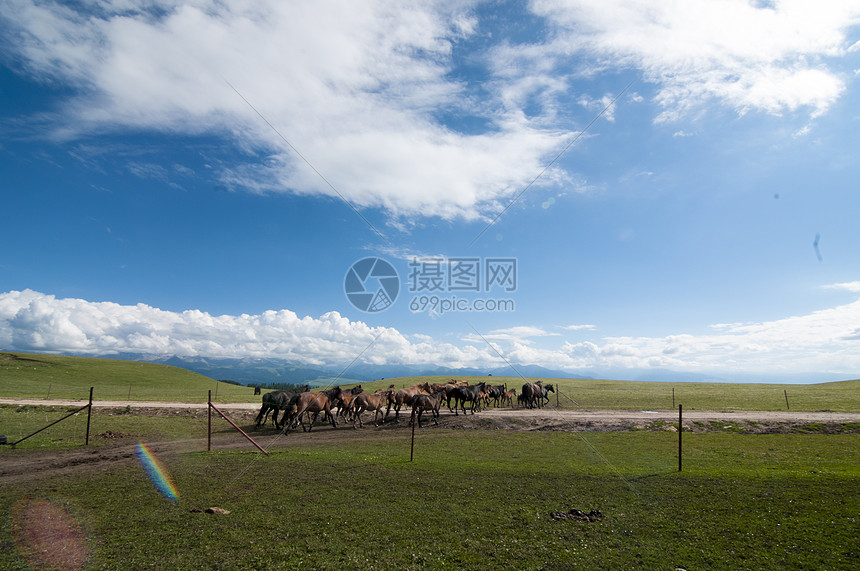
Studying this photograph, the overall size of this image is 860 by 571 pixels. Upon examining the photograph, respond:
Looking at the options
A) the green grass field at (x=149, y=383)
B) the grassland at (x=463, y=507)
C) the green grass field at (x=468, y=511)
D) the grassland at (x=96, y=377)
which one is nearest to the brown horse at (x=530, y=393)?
the green grass field at (x=149, y=383)

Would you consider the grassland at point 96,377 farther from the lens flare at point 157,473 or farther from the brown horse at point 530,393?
the lens flare at point 157,473

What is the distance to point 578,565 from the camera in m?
6.63

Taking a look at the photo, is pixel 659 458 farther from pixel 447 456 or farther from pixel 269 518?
pixel 269 518

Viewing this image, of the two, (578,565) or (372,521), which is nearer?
(578,565)

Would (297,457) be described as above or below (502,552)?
below

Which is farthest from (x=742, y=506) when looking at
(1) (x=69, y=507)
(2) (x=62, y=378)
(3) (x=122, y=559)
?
(2) (x=62, y=378)

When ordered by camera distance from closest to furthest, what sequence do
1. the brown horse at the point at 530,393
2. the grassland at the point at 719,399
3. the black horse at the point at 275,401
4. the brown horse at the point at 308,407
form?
Answer: the brown horse at the point at 308,407, the black horse at the point at 275,401, the grassland at the point at 719,399, the brown horse at the point at 530,393

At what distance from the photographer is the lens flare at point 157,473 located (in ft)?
34.6

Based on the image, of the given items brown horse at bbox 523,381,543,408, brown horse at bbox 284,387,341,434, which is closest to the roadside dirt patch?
brown horse at bbox 284,387,341,434

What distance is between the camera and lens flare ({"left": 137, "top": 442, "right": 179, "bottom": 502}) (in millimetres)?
10547

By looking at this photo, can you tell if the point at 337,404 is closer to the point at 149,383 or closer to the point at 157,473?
the point at 157,473

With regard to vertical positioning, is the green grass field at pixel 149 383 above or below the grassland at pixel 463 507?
below

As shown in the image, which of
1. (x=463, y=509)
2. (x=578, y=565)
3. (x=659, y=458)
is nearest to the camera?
(x=578, y=565)

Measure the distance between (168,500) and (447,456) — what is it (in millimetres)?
9528
